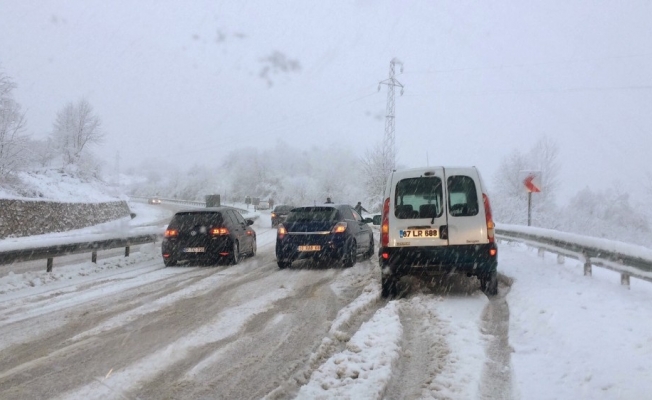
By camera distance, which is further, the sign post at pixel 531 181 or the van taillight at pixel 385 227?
the sign post at pixel 531 181

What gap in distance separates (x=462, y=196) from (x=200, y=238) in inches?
288

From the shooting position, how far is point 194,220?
42.7 feet

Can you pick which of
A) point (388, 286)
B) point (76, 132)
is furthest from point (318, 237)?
point (76, 132)

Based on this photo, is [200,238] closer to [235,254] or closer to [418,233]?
[235,254]

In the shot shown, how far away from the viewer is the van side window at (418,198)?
312 inches

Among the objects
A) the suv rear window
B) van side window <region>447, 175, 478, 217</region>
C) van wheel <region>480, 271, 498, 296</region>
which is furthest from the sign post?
the suv rear window

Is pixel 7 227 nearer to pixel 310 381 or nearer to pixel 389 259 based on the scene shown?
pixel 389 259

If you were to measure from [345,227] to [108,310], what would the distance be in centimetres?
605

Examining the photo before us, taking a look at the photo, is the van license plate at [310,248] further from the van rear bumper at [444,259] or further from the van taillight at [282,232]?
the van rear bumper at [444,259]

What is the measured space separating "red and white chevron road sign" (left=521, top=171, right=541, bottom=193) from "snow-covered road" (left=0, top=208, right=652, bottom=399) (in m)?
5.36

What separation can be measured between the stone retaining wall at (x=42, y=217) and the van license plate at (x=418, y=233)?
25872 mm

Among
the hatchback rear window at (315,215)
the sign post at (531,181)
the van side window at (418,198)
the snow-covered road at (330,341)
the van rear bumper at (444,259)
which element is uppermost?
the sign post at (531,181)

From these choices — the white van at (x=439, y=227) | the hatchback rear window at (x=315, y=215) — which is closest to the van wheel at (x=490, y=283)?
the white van at (x=439, y=227)

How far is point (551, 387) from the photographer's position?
13.6 feet
